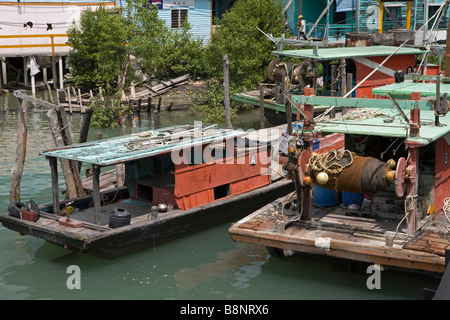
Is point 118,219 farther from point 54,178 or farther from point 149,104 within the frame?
point 149,104

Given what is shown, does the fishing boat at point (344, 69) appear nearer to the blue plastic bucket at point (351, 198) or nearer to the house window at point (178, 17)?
the blue plastic bucket at point (351, 198)

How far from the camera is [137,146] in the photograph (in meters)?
14.9

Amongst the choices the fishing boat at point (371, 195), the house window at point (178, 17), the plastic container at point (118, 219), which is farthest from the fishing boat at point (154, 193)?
the house window at point (178, 17)

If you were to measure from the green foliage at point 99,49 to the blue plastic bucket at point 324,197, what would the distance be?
19630 mm

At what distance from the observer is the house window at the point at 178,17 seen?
133 feet

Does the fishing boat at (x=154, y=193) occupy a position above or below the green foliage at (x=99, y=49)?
below

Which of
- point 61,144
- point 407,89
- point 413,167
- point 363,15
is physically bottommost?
point 61,144

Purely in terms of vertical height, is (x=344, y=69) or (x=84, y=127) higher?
(x=344, y=69)

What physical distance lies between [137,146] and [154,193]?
1.48 meters

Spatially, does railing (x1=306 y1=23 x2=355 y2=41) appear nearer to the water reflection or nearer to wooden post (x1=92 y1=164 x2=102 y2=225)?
the water reflection
